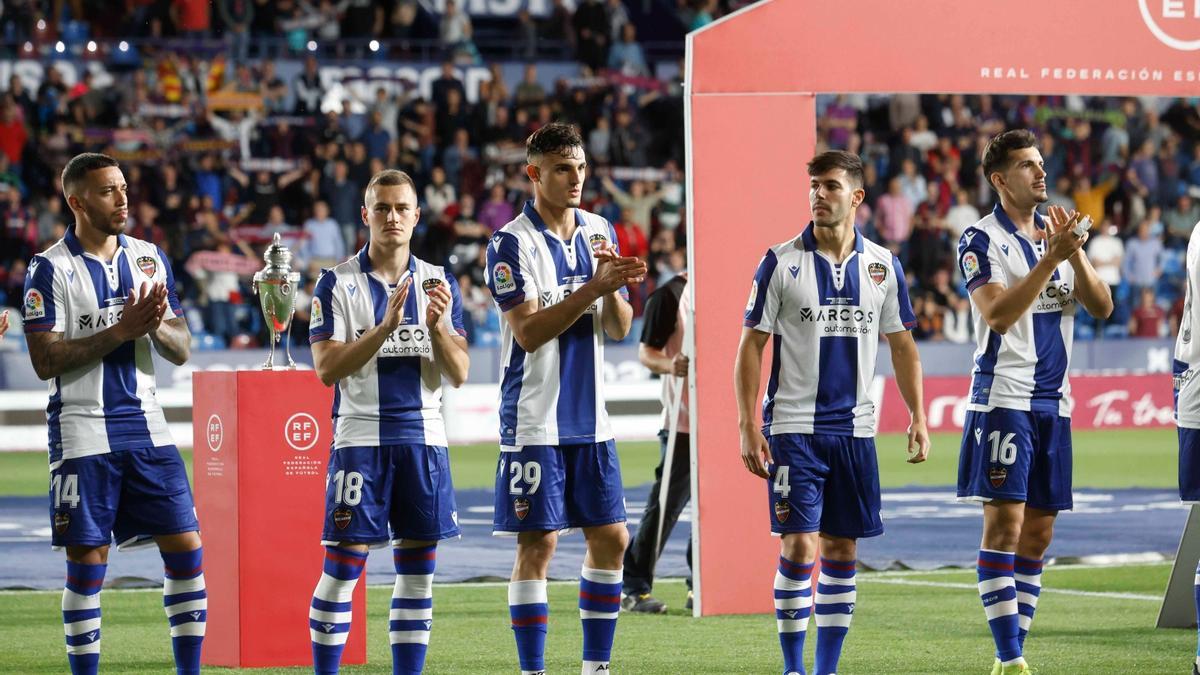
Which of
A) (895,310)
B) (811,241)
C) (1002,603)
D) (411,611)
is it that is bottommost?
(1002,603)

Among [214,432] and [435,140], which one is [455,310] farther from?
[435,140]

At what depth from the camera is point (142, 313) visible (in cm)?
606

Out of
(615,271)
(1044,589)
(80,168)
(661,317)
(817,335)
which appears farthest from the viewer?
Result: (1044,589)

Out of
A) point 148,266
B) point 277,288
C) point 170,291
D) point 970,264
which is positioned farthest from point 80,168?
point 970,264

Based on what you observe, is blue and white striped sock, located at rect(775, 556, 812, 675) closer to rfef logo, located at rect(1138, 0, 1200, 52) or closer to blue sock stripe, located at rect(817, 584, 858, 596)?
blue sock stripe, located at rect(817, 584, 858, 596)

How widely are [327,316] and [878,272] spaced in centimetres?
220

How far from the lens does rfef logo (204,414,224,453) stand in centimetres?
735

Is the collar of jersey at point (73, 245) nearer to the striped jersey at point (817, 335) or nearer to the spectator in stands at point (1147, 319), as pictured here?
the striped jersey at point (817, 335)

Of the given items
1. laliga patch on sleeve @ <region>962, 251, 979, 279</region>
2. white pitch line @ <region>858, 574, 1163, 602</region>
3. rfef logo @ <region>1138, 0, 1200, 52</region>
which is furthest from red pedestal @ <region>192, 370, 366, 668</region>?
rfef logo @ <region>1138, 0, 1200, 52</region>

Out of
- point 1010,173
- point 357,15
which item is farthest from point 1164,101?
point 1010,173

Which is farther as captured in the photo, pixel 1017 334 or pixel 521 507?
pixel 1017 334

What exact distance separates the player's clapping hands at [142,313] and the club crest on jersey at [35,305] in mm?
352

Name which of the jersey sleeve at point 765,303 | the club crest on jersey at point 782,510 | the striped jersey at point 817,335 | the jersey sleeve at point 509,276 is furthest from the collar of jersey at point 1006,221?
the jersey sleeve at point 509,276

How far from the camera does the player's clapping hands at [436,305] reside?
601 centimetres
